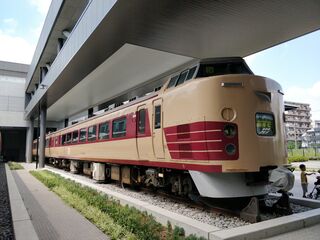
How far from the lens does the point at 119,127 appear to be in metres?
10.4

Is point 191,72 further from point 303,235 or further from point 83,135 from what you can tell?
point 83,135

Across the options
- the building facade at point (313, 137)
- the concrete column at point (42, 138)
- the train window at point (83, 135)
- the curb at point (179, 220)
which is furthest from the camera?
the building facade at point (313, 137)

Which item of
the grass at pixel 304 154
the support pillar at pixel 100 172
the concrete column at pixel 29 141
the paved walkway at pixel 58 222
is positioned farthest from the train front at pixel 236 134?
the grass at pixel 304 154

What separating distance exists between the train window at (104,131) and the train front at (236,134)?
597cm

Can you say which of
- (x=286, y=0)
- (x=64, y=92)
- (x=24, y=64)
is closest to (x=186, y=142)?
(x=286, y=0)

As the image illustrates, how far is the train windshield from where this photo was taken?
6781 mm

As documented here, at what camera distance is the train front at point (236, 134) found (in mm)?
5875

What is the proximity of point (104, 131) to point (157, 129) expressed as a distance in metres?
4.84

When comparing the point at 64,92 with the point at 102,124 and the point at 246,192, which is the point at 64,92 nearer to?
the point at 102,124

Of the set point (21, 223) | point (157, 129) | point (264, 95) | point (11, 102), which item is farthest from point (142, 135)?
point (11, 102)

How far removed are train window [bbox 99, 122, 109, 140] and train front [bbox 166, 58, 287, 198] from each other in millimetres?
5975

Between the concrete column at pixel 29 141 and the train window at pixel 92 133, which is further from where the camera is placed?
the concrete column at pixel 29 141

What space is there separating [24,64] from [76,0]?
955 inches

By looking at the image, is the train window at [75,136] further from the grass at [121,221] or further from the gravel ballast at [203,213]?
the gravel ballast at [203,213]
